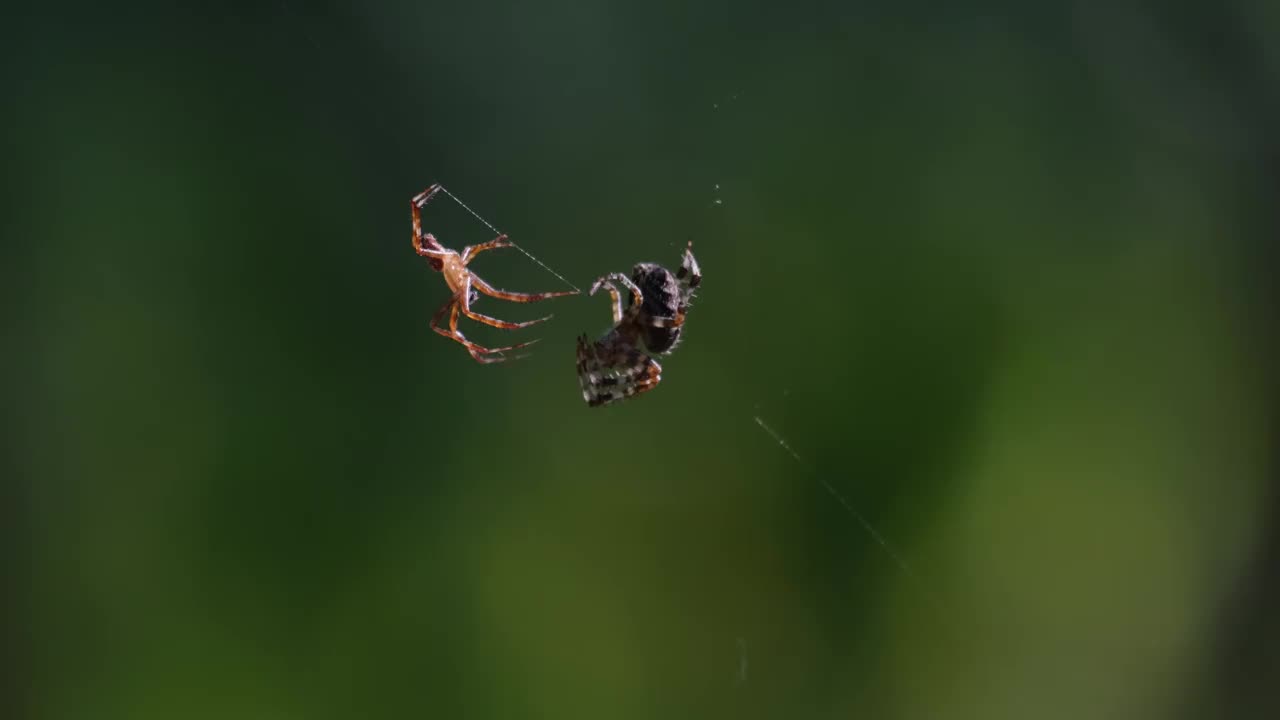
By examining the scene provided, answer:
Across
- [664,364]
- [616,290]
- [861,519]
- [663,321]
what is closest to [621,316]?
[616,290]

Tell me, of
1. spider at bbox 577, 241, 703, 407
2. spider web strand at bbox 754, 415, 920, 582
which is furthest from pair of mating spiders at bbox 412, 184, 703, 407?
spider web strand at bbox 754, 415, 920, 582

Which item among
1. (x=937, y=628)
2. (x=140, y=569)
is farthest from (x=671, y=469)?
(x=140, y=569)

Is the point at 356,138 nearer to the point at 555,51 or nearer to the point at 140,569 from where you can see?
the point at 555,51

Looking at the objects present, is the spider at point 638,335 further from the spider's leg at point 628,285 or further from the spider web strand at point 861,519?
the spider web strand at point 861,519

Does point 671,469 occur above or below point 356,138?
below

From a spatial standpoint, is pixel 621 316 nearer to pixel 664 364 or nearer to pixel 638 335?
pixel 638 335

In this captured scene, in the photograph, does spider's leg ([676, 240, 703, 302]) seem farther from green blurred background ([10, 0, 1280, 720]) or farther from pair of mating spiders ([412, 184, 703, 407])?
green blurred background ([10, 0, 1280, 720])
